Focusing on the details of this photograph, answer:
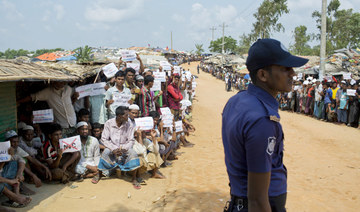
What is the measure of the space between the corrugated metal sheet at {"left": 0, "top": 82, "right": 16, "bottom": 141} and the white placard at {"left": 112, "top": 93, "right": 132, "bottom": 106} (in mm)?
1924

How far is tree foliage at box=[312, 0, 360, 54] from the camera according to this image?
117 feet

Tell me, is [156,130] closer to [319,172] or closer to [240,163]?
[319,172]

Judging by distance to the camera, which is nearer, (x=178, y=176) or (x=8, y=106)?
(x=8, y=106)

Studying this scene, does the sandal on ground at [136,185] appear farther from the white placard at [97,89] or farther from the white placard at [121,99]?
the white placard at [97,89]

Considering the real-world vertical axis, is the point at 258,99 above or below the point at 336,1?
below

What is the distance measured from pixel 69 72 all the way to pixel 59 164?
1867 mm

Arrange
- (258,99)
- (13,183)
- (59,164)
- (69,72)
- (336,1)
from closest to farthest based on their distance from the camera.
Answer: (258,99) < (13,183) < (59,164) < (69,72) < (336,1)

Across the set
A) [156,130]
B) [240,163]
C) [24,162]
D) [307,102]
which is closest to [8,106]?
[24,162]

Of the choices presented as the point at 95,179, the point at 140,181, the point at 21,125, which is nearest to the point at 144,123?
the point at 140,181

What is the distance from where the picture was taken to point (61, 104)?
5660 millimetres

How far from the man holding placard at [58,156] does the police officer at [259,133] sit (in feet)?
13.8

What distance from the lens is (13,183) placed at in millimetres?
4332

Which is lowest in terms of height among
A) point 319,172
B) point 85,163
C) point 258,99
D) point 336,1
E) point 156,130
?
point 319,172

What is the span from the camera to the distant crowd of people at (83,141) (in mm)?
4801
